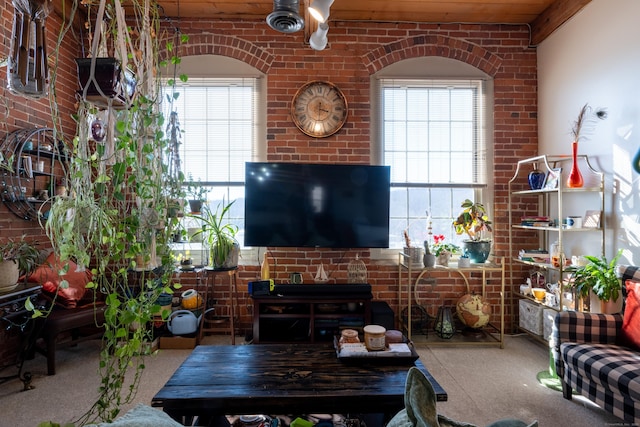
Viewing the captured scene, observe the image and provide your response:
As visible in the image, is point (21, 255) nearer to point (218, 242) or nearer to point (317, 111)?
point (218, 242)

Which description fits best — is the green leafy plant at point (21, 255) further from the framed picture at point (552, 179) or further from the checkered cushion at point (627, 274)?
the framed picture at point (552, 179)

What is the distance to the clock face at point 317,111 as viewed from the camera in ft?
11.7

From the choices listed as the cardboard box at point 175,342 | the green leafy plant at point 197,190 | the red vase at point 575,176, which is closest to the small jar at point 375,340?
the cardboard box at point 175,342

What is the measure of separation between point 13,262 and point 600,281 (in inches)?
154

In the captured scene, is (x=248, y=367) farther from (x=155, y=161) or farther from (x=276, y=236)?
(x=276, y=236)

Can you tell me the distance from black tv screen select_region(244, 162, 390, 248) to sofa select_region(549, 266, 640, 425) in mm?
Result: 1560

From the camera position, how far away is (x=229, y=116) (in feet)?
11.9

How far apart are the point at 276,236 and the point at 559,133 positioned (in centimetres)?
288

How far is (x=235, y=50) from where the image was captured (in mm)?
3580

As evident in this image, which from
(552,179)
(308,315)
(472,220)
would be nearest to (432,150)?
(472,220)

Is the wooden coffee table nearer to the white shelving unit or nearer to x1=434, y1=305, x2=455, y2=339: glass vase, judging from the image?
x1=434, y1=305, x2=455, y2=339: glass vase

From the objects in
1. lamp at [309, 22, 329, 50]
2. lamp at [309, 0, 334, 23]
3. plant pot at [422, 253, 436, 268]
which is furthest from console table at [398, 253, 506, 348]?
lamp at [309, 0, 334, 23]

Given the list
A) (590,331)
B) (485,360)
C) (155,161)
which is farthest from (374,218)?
(155,161)

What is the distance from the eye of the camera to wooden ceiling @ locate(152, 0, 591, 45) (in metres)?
3.29
